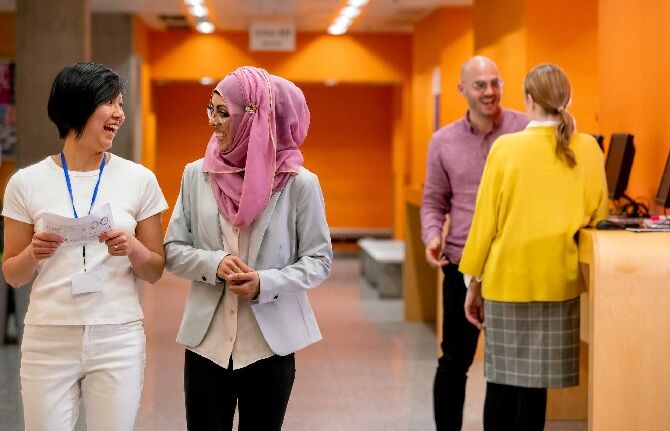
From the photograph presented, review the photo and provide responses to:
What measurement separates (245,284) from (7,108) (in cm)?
1232

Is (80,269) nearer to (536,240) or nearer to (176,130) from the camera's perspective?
(536,240)

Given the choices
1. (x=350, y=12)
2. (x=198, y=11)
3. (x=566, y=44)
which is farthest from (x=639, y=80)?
(x=198, y=11)

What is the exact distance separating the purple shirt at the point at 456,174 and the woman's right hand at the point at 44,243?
221cm

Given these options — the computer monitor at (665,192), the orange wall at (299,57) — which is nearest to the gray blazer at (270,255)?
the computer monitor at (665,192)

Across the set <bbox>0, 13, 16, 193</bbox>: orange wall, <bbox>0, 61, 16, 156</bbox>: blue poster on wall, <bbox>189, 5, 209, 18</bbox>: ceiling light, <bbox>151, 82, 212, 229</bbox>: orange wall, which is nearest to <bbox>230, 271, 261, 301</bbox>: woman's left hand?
<bbox>189, 5, 209, 18</bbox>: ceiling light

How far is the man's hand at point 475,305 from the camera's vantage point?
172 inches

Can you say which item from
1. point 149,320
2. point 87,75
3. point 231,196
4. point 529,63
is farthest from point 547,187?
point 149,320

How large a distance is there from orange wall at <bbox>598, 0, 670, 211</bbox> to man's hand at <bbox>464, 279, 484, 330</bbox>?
200 centimetres

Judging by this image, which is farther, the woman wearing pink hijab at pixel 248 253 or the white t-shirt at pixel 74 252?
the woman wearing pink hijab at pixel 248 253

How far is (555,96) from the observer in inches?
161

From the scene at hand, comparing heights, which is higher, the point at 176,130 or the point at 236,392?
the point at 176,130

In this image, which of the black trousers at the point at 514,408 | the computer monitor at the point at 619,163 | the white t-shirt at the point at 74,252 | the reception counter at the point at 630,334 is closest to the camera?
the white t-shirt at the point at 74,252

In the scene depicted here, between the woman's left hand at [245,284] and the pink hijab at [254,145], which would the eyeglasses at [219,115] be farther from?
the woman's left hand at [245,284]

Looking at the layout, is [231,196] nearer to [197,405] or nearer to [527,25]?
[197,405]
